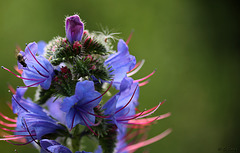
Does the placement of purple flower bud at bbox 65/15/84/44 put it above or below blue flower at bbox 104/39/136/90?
above

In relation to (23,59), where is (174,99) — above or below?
below

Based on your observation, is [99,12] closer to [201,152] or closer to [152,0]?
[152,0]

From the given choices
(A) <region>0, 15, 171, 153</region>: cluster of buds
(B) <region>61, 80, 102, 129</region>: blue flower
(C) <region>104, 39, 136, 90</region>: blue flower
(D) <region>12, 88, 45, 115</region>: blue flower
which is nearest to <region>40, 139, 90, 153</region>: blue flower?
(A) <region>0, 15, 171, 153</region>: cluster of buds

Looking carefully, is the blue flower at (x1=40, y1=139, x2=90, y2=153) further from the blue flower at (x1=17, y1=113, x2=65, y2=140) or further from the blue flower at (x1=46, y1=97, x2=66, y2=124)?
the blue flower at (x1=46, y1=97, x2=66, y2=124)

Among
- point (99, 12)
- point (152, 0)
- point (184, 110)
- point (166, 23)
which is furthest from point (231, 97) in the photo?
point (99, 12)

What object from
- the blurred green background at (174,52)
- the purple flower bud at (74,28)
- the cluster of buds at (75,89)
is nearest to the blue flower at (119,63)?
the cluster of buds at (75,89)

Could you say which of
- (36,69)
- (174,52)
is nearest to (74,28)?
(36,69)
